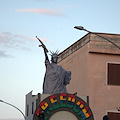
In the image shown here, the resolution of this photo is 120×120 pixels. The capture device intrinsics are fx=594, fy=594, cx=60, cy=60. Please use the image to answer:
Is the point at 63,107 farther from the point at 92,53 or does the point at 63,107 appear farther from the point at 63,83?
the point at 92,53

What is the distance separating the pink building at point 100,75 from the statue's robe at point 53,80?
8039 mm

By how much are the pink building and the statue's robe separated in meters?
8.04

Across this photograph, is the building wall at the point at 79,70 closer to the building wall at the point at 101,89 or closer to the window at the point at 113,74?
the building wall at the point at 101,89

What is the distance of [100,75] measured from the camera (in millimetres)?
45625

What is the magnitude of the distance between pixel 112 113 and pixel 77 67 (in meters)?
5.23

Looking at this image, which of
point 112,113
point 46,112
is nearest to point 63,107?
point 46,112

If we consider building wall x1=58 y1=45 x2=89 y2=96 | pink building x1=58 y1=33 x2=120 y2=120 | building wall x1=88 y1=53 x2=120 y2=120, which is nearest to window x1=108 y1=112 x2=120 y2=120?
pink building x1=58 y1=33 x2=120 y2=120

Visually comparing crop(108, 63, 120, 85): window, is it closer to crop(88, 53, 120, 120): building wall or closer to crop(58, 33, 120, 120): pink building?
crop(58, 33, 120, 120): pink building

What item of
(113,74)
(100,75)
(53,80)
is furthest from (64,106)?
(113,74)

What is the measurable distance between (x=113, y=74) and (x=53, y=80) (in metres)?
9.89

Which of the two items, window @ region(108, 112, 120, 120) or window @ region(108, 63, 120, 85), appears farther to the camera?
window @ region(108, 63, 120, 85)

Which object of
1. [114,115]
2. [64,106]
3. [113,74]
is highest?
[113,74]

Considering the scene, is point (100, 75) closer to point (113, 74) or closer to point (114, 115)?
point (113, 74)

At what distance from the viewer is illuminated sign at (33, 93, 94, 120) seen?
113 feet
